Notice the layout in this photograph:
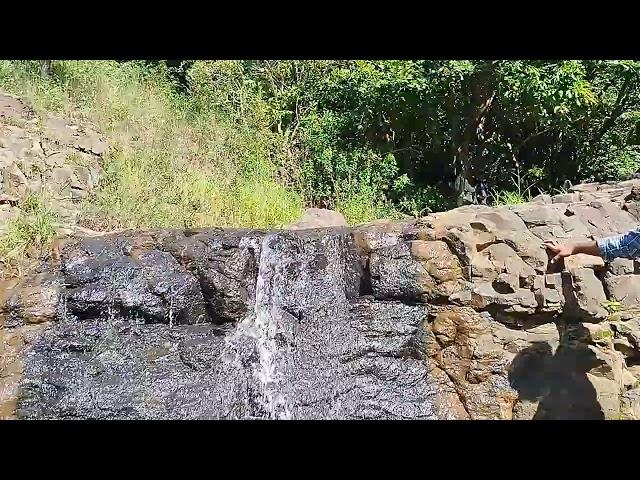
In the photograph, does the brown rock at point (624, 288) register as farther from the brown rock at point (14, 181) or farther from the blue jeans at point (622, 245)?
the brown rock at point (14, 181)

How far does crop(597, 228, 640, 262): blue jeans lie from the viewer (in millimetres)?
2445

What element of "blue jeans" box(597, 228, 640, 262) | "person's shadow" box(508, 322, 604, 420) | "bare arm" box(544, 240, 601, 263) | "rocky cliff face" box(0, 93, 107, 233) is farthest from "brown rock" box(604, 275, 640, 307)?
"rocky cliff face" box(0, 93, 107, 233)

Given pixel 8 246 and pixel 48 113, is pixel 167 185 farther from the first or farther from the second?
pixel 8 246

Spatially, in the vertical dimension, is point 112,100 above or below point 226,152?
above

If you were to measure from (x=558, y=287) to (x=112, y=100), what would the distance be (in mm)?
5524

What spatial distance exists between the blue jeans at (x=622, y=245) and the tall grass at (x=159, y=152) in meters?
4.14

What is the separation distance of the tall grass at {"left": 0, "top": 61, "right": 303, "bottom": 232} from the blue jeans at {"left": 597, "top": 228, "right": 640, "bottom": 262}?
13.6ft

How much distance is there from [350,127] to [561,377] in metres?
4.59

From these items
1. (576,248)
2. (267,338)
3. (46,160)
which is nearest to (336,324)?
(267,338)

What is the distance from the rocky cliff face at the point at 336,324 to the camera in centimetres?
404

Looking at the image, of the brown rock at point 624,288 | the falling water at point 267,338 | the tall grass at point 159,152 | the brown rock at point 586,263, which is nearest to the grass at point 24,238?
the tall grass at point 159,152

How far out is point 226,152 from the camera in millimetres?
7602
